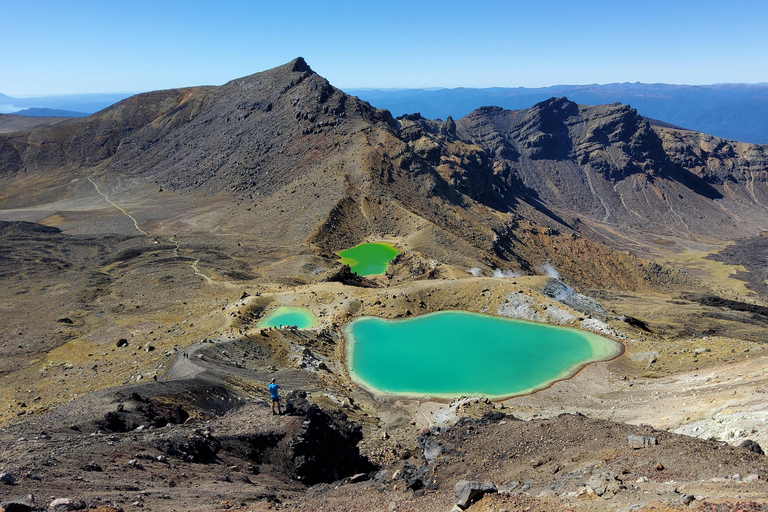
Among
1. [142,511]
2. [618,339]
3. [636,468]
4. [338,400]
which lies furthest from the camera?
[618,339]

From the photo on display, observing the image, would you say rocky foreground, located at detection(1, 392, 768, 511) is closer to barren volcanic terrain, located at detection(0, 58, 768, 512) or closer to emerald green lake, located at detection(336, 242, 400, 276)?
barren volcanic terrain, located at detection(0, 58, 768, 512)

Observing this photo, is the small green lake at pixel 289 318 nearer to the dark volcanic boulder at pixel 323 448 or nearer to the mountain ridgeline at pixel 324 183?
the dark volcanic boulder at pixel 323 448

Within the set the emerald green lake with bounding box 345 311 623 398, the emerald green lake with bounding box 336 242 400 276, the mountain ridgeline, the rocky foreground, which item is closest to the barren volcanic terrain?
the rocky foreground

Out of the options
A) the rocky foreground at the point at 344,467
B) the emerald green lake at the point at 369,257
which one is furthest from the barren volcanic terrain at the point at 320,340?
the emerald green lake at the point at 369,257

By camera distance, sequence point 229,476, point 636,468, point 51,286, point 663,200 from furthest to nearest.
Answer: point 663,200
point 51,286
point 229,476
point 636,468

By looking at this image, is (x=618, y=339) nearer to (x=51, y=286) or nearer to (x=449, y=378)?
(x=449, y=378)

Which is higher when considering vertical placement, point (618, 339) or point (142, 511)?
point (142, 511)

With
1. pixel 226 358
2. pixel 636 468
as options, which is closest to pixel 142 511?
pixel 636 468

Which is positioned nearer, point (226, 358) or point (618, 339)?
point (226, 358)
